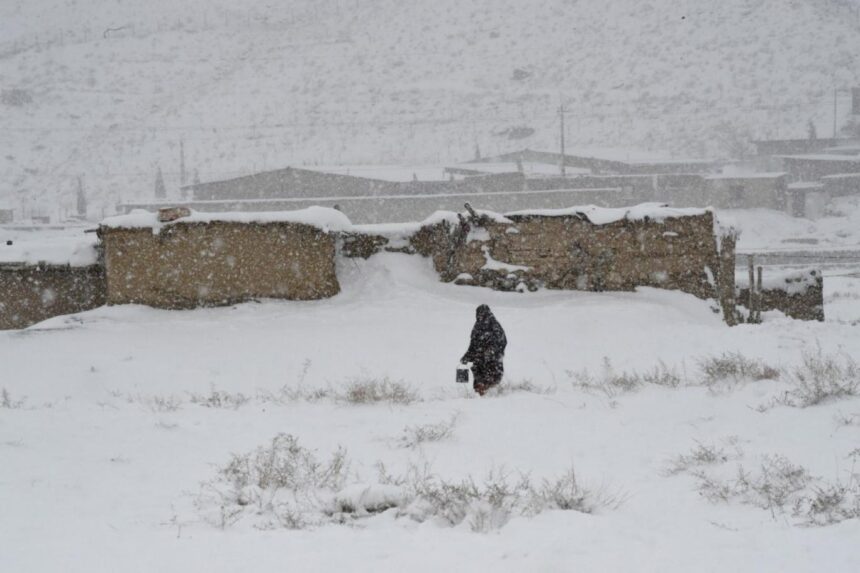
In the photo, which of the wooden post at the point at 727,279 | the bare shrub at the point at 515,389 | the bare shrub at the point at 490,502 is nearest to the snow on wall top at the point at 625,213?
the wooden post at the point at 727,279

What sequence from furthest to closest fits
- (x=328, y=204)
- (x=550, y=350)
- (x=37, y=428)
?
(x=328, y=204)
(x=550, y=350)
(x=37, y=428)

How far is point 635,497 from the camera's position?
492 cm

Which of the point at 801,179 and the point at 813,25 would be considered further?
the point at 813,25

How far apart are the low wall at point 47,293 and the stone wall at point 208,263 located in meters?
0.79

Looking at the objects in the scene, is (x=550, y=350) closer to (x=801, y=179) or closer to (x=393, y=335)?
(x=393, y=335)

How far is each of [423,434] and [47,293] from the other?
11.2 m

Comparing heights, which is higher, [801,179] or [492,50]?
[492,50]

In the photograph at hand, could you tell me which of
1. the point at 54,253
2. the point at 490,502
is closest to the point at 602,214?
the point at 54,253

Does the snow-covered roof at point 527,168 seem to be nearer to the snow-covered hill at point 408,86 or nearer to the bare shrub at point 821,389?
the snow-covered hill at point 408,86

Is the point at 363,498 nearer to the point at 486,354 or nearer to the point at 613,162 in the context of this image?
the point at 486,354

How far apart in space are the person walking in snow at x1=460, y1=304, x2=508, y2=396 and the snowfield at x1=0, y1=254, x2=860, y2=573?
303 millimetres

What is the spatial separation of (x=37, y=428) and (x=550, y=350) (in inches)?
320

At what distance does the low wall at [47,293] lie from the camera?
15.1 meters

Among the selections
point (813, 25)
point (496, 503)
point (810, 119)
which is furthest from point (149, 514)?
point (813, 25)
